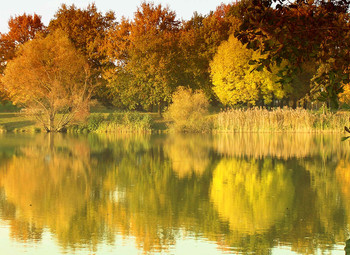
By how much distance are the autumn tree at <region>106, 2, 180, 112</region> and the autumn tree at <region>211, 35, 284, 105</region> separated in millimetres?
4623

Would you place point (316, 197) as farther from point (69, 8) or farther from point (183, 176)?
point (69, 8)

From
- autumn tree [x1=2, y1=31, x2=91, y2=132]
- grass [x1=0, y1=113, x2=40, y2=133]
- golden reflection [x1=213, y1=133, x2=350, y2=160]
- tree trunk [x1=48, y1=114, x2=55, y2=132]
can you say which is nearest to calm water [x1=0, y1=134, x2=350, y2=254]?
golden reflection [x1=213, y1=133, x2=350, y2=160]

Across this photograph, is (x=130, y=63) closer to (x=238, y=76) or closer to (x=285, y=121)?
(x=238, y=76)

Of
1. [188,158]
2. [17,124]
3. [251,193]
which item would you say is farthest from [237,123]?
[251,193]

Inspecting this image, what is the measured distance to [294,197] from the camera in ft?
43.8

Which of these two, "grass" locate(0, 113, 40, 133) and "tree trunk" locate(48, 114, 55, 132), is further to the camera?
"grass" locate(0, 113, 40, 133)

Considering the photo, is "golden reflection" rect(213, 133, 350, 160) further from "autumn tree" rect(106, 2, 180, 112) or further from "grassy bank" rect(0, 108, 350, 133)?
"autumn tree" rect(106, 2, 180, 112)

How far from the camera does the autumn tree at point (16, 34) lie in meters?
57.4

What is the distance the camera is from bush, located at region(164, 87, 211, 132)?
4278 cm

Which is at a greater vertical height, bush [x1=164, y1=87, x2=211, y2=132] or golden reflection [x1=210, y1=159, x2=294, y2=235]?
bush [x1=164, y1=87, x2=211, y2=132]

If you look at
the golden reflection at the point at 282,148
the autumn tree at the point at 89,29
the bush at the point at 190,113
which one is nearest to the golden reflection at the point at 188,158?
the golden reflection at the point at 282,148

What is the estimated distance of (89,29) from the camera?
185 feet

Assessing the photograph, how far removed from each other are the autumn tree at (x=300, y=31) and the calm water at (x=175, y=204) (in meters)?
3.43

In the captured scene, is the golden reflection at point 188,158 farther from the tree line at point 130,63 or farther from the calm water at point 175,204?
the tree line at point 130,63
